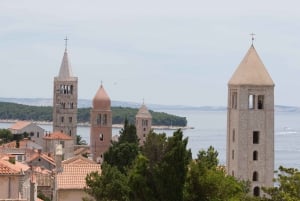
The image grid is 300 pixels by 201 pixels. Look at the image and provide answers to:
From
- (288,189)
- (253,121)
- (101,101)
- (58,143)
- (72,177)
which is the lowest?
(72,177)

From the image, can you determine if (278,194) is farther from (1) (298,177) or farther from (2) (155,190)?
(2) (155,190)

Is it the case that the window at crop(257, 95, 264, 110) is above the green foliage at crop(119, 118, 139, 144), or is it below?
above

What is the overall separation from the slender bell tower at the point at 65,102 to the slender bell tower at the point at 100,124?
18866 mm

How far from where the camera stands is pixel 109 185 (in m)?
30.3

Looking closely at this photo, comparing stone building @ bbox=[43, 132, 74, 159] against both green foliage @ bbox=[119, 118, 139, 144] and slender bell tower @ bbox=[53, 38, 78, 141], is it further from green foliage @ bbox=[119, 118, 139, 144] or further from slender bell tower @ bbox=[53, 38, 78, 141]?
green foliage @ bbox=[119, 118, 139, 144]

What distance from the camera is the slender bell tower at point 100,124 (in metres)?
79.7

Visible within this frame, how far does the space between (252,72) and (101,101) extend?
3134cm

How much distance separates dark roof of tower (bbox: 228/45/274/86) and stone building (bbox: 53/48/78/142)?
49457 mm

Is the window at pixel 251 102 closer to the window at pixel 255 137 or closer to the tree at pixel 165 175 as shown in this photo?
the window at pixel 255 137

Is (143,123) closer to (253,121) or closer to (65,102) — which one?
(65,102)

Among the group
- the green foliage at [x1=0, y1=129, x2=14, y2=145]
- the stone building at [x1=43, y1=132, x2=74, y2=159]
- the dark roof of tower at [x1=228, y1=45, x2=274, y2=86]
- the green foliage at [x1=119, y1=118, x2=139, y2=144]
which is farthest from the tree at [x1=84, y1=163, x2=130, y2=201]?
the green foliage at [x1=0, y1=129, x2=14, y2=145]

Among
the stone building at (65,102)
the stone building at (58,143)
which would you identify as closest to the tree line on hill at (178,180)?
the stone building at (58,143)

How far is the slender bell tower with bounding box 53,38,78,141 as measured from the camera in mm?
100062

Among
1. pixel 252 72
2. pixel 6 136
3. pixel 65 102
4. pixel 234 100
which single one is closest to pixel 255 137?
pixel 234 100
